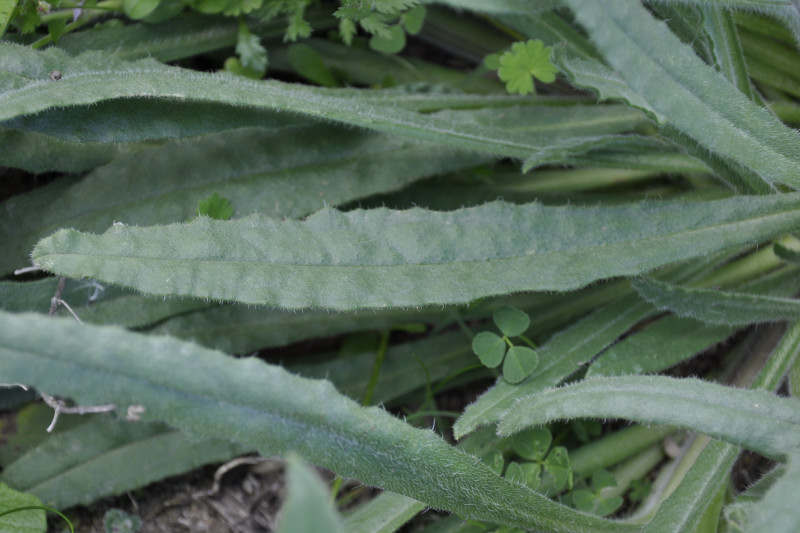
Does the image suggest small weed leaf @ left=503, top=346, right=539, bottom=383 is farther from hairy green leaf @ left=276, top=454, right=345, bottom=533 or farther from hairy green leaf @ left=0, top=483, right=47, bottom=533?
hairy green leaf @ left=0, top=483, right=47, bottom=533

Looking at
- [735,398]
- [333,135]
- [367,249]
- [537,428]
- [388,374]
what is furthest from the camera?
[388,374]

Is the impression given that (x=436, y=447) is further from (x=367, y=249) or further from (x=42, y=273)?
(x=42, y=273)

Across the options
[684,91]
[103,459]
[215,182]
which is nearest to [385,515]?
[103,459]

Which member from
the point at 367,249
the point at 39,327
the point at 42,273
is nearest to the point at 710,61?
the point at 367,249

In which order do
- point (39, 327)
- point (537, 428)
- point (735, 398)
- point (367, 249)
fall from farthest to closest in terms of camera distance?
point (537, 428)
point (367, 249)
point (735, 398)
point (39, 327)

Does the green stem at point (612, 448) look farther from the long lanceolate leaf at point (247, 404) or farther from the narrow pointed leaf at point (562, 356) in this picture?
the long lanceolate leaf at point (247, 404)

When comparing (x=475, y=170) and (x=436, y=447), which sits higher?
(x=475, y=170)

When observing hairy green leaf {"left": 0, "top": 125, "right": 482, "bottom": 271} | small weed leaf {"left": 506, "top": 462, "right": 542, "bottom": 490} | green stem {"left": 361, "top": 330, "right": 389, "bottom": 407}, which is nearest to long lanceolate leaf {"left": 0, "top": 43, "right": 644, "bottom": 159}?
hairy green leaf {"left": 0, "top": 125, "right": 482, "bottom": 271}
